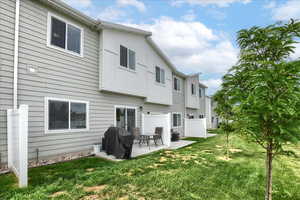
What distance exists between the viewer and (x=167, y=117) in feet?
33.2

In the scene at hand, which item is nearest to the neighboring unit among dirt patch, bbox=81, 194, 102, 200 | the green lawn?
the green lawn

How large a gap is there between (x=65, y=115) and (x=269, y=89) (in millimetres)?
6767

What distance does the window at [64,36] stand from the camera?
650 centimetres

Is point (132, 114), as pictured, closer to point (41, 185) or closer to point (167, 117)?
point (167, 117)

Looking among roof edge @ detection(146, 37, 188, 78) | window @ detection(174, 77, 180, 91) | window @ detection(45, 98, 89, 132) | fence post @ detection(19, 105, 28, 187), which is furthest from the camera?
window @ detection(174, 77, 180, 91)

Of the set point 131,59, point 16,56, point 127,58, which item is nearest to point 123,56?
point 127,58

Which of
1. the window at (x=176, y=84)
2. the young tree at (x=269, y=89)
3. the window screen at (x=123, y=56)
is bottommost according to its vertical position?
the young tree at (x=269, y=89)

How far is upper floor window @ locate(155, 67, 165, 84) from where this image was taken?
12.4 meters

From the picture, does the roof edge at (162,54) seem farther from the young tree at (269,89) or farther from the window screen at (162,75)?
the young tree at (269,89)

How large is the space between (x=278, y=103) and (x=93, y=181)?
4291 millimetres

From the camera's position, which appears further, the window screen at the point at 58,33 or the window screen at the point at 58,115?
the window screen at the point at 58,33

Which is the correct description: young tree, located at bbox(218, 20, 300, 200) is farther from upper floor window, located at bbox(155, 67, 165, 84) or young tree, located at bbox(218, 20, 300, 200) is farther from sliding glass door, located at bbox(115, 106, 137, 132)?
upper floor window, located at bbox(155, 67, 165, 84)

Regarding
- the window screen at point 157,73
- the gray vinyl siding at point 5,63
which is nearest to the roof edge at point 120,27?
the window screen at point 157,73

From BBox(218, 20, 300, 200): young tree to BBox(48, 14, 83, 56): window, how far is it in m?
6.41
